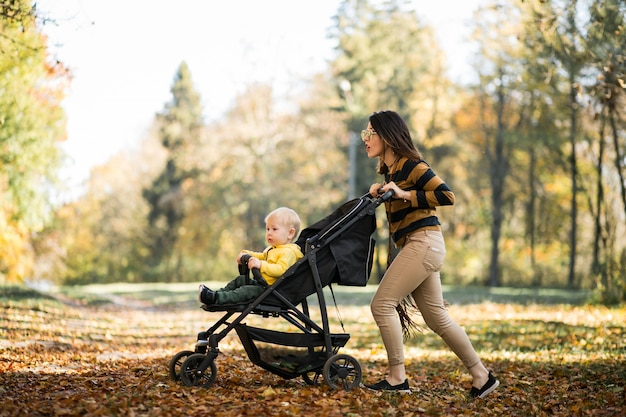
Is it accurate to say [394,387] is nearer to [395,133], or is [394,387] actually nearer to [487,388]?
[487,388]

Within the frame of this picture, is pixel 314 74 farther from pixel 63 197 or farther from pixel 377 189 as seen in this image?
pixel 377 189

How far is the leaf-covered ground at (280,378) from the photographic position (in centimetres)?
490

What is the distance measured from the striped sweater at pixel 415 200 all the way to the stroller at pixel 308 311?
0.18 meters

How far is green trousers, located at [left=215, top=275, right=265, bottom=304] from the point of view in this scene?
17.3ft

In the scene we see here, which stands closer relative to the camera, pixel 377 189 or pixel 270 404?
pixel 270 404

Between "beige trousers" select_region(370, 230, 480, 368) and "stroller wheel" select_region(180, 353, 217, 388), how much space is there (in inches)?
50.1

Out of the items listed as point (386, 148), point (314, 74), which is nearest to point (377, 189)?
point (386, 148)

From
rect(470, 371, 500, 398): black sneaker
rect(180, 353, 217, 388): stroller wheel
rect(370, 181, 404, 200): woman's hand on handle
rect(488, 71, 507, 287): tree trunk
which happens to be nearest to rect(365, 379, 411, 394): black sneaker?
rect(470, 371, 500, 398): black sneaker

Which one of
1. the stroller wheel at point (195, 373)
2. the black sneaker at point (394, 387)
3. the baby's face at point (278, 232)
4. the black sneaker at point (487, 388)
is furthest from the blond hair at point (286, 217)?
the black sneaker at point (487, 388)

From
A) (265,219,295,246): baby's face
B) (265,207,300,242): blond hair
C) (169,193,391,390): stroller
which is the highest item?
(265,207,300,242): blond hair

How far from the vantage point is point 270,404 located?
4.98 meters

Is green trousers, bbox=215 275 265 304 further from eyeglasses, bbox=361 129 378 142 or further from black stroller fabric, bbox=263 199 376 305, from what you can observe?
eyeglasses, bbox=361 129 378 142

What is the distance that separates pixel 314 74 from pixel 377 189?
3149 cm

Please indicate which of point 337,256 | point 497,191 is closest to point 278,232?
point 337,256
